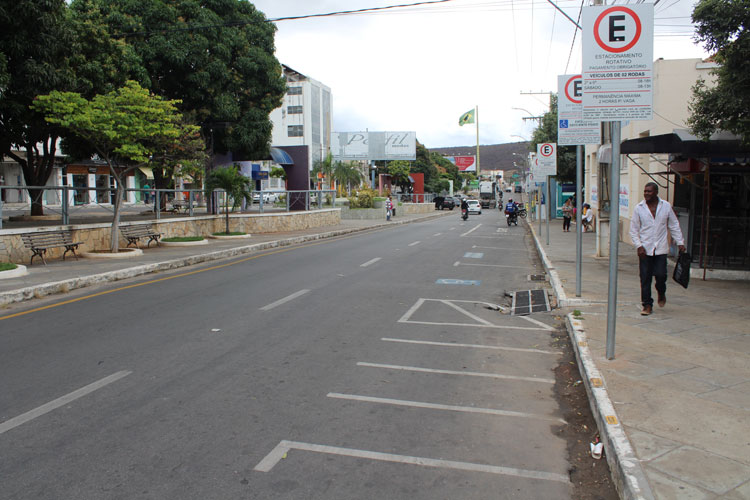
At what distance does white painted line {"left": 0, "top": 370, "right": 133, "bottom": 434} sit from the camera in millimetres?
4738

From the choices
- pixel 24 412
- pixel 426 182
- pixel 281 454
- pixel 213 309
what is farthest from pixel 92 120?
pixel 426 182

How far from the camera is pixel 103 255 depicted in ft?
53.9

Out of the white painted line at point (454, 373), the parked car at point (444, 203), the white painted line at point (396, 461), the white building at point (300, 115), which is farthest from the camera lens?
the white building at point (300, 115)

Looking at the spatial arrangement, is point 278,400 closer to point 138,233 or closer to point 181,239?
point 138,233

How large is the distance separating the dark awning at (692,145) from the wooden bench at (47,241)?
550 inches

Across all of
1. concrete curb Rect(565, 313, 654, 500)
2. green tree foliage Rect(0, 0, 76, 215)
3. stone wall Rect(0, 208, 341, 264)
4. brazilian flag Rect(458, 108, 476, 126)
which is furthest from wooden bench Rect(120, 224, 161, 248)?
brazilian flag Rect(458, 108, 476, 126)

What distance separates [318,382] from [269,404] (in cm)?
73

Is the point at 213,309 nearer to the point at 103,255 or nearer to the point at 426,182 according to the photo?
the point at 103,255

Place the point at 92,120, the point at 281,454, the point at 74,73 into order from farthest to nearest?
the point at 74,73
the point at 92,120
the point at 281,454

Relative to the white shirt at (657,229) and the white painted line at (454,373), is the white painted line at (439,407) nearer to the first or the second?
the white painted line at (454,373)

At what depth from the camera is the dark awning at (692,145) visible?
10.9m

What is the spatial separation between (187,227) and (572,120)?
1704 centimetres

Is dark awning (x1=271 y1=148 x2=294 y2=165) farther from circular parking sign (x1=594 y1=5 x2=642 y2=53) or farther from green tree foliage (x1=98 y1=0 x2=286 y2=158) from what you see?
circular parking sign (x1=594 y1=5 x2=642 y2=53)

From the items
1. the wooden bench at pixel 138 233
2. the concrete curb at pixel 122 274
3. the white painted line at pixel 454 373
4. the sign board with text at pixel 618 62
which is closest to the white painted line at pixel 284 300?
the white painted line at pixel 454 373
